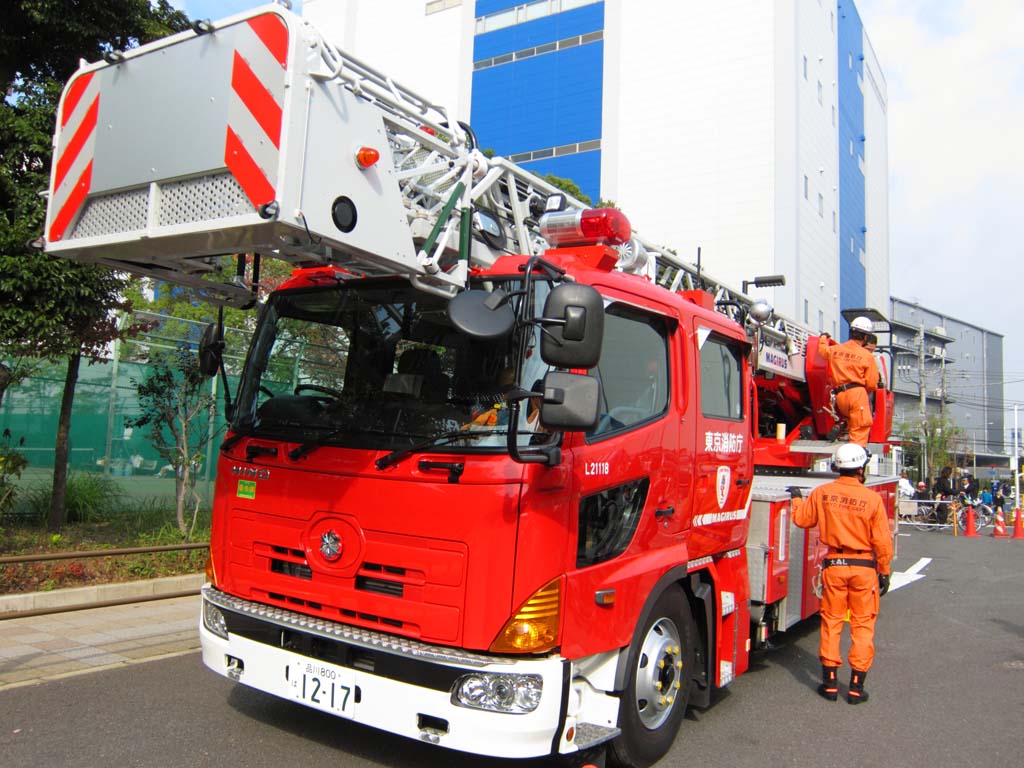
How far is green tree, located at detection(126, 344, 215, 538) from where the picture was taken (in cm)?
922

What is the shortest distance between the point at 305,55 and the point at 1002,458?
74.8m

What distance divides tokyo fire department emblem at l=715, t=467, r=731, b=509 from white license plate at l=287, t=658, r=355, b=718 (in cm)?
238

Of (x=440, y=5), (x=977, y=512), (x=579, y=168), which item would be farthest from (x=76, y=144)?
(x=440, y=5)

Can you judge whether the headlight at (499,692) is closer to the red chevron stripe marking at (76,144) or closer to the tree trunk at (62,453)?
the red chevron stripe marking at (76,144)

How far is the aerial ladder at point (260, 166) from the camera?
3.09m

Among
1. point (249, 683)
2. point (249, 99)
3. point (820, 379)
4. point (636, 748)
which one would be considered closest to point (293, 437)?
point (249, 683)

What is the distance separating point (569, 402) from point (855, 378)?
15.4 ft

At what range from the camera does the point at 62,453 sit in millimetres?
8898

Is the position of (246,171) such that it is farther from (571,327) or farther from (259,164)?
(571,327)

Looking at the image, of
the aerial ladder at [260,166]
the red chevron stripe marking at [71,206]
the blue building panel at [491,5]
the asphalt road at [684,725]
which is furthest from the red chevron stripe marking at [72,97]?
the blue building panel at [491,5]

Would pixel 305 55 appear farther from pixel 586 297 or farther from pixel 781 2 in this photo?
pixel 781 2

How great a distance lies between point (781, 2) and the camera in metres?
26.5

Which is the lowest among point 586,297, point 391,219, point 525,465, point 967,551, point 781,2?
point 967,551

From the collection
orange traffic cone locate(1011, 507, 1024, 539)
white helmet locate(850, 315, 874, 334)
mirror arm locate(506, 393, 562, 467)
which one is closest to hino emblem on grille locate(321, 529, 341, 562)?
mirror arm locate(506, 393, 562, 467)
